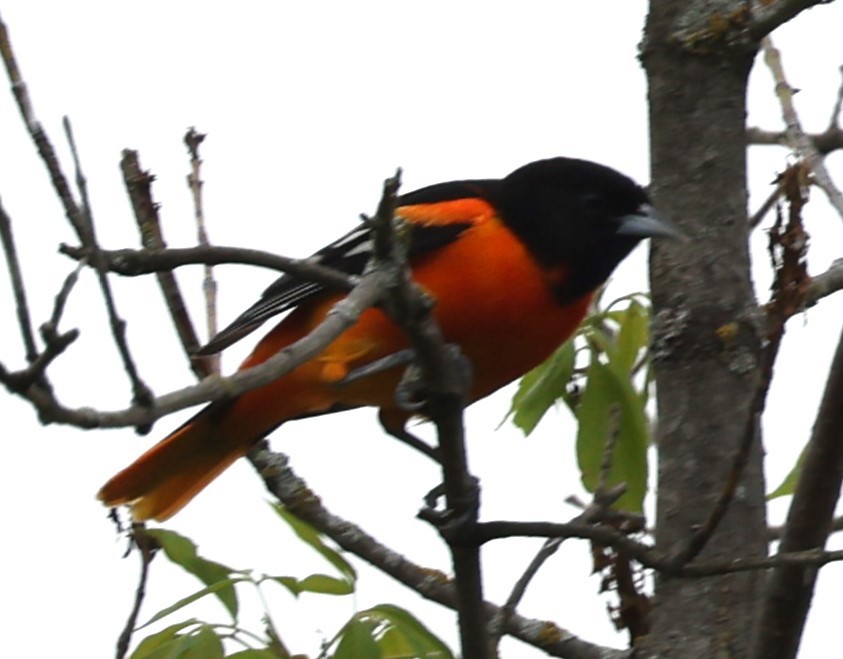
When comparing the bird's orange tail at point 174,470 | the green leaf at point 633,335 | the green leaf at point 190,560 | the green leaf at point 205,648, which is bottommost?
the green leaf at point 205,648

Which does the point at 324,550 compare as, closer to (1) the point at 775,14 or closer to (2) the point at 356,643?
(2) the point at 356,643

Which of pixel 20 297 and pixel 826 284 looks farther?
pixel 826 284

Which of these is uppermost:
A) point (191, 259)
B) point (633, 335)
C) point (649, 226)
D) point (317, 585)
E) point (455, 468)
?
point (649, 226)

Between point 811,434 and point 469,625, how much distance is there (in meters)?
0.62

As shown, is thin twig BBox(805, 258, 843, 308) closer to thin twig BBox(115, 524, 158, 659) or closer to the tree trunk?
the tree trunk

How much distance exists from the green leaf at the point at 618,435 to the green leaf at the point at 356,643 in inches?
31.0

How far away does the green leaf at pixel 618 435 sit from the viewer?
10.3ft

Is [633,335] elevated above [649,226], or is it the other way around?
[649,226]

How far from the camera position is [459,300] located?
3324 millimetres

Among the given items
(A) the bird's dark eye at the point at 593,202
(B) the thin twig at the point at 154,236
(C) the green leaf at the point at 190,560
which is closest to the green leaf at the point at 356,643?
(C) the green leaf at the point at 190,560

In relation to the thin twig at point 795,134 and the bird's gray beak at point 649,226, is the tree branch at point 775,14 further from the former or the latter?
the bird's gray beak at point 649,226

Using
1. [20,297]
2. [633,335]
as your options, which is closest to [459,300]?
[633,335]

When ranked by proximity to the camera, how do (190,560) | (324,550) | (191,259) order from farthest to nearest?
(190,560) < (324,550) < (191,259)

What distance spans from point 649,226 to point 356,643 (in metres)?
1.14
